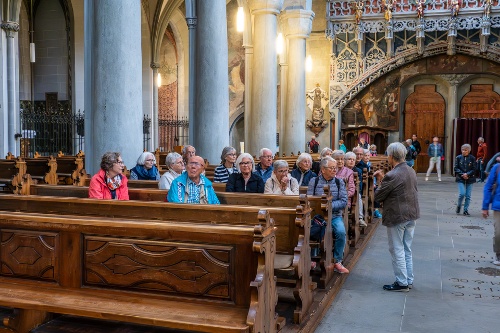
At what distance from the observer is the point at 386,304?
5602mm

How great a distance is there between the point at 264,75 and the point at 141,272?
12.9m

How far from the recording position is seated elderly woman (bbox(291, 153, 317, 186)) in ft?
24.1

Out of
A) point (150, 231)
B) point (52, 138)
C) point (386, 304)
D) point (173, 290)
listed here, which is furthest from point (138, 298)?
point (52, 138)

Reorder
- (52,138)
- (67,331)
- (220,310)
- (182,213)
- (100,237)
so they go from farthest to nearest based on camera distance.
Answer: (52,138)
(182,213)
(67,331)
(100,237)
(220,310)

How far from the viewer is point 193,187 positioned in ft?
19.7

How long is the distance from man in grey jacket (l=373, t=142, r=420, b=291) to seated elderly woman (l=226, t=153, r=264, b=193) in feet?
5.25

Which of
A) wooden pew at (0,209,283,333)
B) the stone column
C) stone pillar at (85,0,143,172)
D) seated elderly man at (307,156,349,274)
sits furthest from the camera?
the stone column

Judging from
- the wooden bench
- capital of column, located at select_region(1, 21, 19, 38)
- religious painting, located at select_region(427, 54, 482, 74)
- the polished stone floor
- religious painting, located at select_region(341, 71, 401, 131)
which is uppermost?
capital of column, located at select_region(1, 21, 19, 38)

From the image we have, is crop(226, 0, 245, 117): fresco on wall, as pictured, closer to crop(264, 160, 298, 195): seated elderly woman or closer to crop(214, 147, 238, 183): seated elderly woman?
crop(214, 147, 238, 183): seated elderly woman

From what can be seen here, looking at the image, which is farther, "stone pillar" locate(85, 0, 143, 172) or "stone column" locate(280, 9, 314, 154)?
"stone column" locate(280, 9, 314, 154)

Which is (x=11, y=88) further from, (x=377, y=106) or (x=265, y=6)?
(x=377, y=106)

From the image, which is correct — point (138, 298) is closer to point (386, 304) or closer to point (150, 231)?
point (150, 231)

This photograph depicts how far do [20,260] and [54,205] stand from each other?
4.46 feet

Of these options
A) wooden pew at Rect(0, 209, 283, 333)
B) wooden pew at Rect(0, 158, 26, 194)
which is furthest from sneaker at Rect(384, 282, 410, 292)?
wooden pew at Rect(0, 158, 26, 194)
